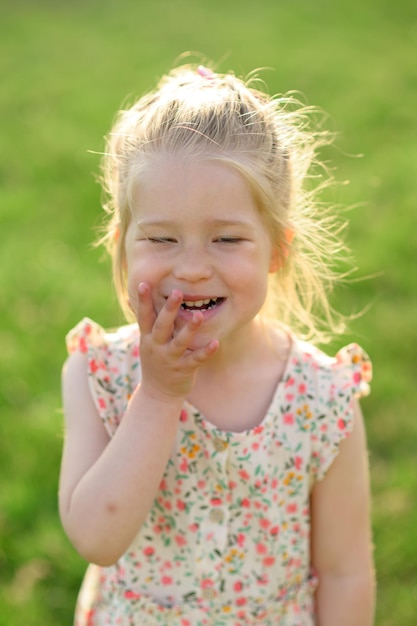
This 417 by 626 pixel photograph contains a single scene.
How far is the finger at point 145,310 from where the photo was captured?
1.74m

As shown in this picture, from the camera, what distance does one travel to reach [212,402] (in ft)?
6.77

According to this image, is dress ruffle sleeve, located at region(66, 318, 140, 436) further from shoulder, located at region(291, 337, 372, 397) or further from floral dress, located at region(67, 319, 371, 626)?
shoulder, located at region(291, 337, 372, 397)

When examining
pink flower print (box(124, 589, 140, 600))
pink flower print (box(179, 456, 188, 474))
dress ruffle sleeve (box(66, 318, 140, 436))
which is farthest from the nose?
pink flower print (box(124, 589, 140, 600))

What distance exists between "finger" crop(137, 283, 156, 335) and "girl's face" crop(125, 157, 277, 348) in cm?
4

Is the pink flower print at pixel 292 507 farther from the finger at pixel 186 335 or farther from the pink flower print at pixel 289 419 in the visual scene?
the finger at pixel 186 335

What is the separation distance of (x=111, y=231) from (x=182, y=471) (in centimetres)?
61

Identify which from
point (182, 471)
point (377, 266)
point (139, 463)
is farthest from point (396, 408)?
point (139, 463)

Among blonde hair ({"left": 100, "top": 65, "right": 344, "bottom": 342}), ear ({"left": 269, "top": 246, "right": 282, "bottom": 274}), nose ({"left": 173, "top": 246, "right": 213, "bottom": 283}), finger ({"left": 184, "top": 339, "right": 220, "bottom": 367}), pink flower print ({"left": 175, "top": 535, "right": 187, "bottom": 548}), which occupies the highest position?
blonde hair ({"left": 100, "top": 65, "right": 344, "bottom": 342})

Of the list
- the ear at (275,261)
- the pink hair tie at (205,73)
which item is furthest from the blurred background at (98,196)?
the ear at (275,261)

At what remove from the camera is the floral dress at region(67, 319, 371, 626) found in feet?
6.69

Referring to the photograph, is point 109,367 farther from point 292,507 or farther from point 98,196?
point 98,196

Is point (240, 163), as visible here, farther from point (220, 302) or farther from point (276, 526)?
point (276, 526)

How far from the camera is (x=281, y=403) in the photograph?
208 cm

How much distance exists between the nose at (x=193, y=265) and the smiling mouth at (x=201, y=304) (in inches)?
2.3
